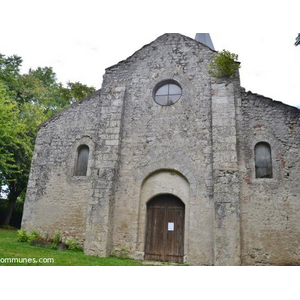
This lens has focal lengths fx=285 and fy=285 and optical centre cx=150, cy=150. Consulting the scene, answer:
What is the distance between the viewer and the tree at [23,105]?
15130 mm

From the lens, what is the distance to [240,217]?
345 inches

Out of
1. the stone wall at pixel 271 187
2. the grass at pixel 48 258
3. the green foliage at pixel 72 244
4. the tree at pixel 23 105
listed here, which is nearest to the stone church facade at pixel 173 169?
the stone wall at pixel 271 187

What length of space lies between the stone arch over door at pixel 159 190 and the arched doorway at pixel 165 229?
0.15m

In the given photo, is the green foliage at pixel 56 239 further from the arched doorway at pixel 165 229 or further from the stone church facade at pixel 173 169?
the arched doorway at pixel 165 229

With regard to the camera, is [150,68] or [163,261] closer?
[163,261]

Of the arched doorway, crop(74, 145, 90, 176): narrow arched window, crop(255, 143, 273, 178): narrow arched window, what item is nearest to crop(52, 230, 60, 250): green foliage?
crop(74, 145, 90, 176): narrow arched window

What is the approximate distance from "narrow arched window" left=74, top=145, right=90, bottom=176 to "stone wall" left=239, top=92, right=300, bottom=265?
5758 mm

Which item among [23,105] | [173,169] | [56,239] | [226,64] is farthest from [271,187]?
[23,105]

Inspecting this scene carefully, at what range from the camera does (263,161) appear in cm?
940

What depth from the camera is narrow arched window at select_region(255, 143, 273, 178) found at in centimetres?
927

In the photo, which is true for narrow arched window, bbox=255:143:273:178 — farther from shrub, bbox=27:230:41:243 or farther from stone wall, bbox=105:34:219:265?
shrub, bbox=27:230:41:243

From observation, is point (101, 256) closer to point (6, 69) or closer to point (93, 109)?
point (93, 109)

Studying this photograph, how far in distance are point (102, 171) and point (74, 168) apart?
1.60 metres

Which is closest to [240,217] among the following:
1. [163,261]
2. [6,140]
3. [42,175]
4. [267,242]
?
[267,242]
